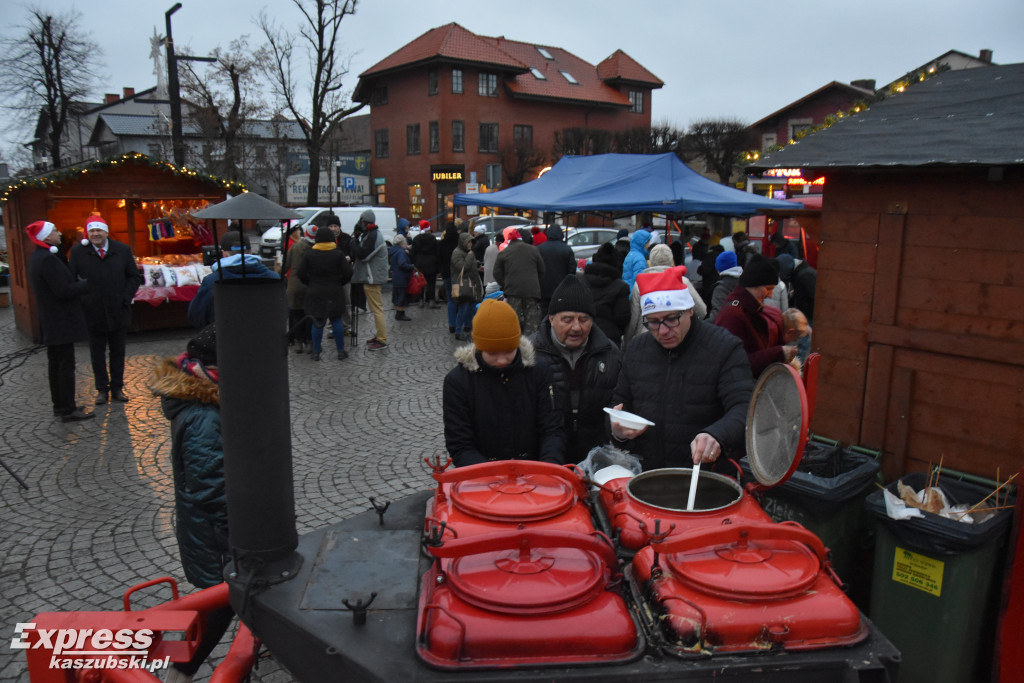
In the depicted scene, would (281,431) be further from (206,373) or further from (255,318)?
(206,373)

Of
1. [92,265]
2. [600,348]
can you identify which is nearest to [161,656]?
[600,348]

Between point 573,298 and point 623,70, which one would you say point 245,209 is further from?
point 623,70

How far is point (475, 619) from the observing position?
1720 millimetres

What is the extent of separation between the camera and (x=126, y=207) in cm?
1352

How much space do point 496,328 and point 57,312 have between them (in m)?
6.07

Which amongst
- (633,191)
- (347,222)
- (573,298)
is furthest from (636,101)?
(573,298)

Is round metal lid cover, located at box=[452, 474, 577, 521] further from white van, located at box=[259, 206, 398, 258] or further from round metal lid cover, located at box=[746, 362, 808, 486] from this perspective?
white van, located at box=[259, 206, 398, 258]

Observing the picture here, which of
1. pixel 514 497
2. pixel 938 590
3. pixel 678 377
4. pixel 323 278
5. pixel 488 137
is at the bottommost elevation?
pixel 938 590

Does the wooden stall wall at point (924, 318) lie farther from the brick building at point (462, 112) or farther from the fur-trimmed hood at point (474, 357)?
the brick building at point (462, 112)

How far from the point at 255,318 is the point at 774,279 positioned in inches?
154

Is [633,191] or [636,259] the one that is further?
[633,191]

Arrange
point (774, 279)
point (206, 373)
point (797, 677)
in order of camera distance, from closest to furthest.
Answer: point (797, 677) < point (206, 373) < point (774, 279)

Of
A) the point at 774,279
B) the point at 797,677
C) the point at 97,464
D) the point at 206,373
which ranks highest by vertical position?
the point at 774,279

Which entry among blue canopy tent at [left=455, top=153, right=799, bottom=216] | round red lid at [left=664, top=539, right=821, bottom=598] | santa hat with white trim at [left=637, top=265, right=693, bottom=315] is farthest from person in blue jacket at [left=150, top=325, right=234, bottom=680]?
blue canopy tent at [left=455, top=153, right=799, bottom=216]
